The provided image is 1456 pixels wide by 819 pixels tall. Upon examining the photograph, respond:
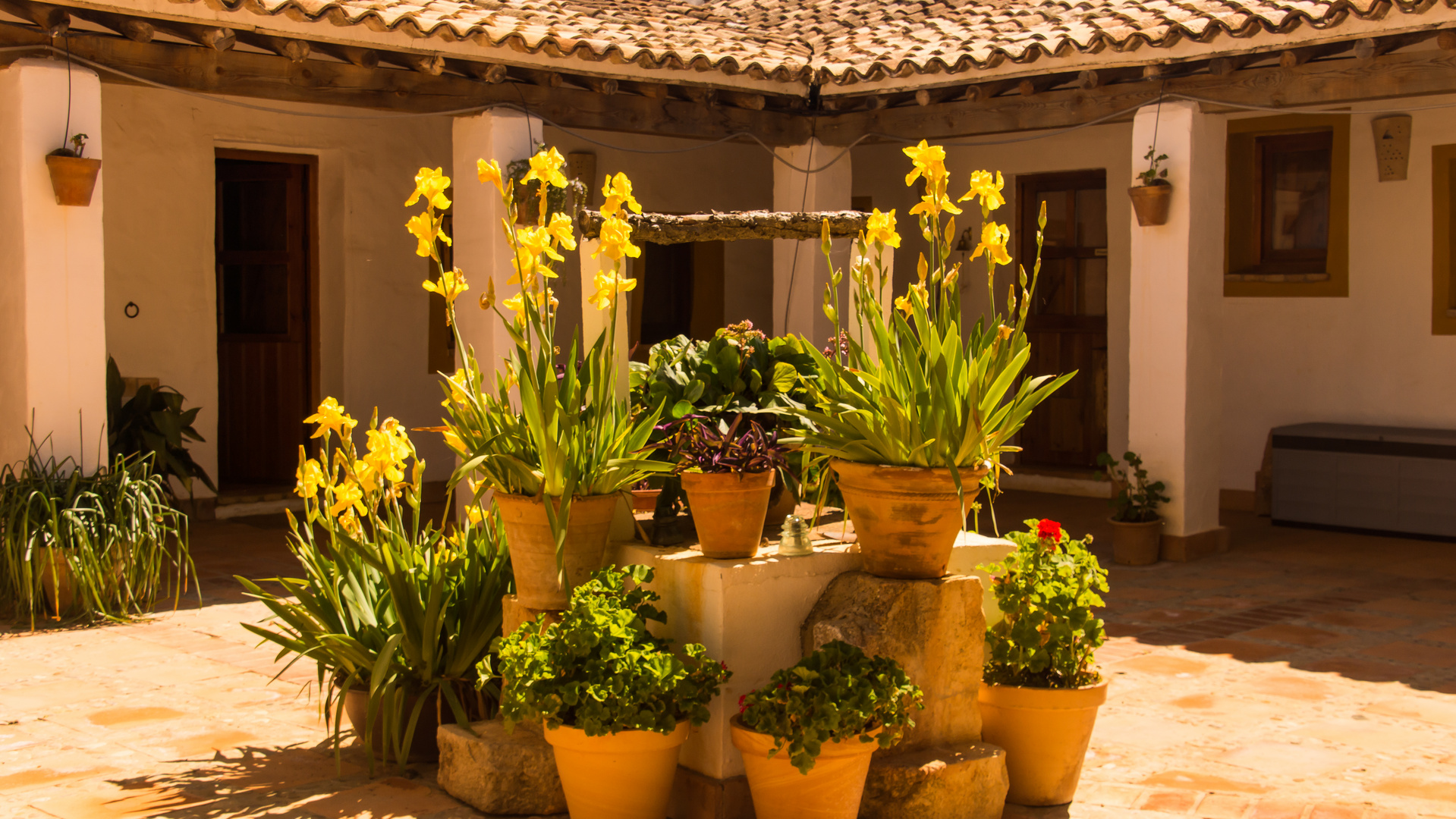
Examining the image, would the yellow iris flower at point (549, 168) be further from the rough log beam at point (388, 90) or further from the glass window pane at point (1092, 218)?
the glass window pane at point (1092, 218)

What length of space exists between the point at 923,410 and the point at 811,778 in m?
0.97

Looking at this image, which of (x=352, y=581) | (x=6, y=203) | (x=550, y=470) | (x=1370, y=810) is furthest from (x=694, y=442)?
(x=6, y=203)

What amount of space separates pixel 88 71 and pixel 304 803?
4.18m

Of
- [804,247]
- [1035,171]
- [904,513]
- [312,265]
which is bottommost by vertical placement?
[904,513]

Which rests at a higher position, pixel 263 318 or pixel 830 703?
pixel 263 318

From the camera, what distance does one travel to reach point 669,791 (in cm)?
373

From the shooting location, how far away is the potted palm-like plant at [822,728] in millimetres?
3439

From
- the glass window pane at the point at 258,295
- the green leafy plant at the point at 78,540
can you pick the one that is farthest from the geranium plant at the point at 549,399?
the glass window pane at the point at 258,295

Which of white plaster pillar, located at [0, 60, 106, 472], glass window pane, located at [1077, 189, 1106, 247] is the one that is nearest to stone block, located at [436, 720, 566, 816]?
white plaster pillar, located at [0, 60, 106, 472]

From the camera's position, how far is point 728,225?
4.29 meters

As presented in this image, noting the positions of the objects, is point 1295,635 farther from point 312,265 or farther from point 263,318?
point 263,318

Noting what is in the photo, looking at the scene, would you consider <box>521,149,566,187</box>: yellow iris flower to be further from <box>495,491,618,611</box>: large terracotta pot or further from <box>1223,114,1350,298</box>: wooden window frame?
<box>1223,114,1350,298</box>: wooden window frame

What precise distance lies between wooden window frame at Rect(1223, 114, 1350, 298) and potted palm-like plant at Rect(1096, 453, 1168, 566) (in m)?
2.02

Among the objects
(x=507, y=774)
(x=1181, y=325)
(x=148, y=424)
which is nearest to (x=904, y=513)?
(x=507, y=774)
